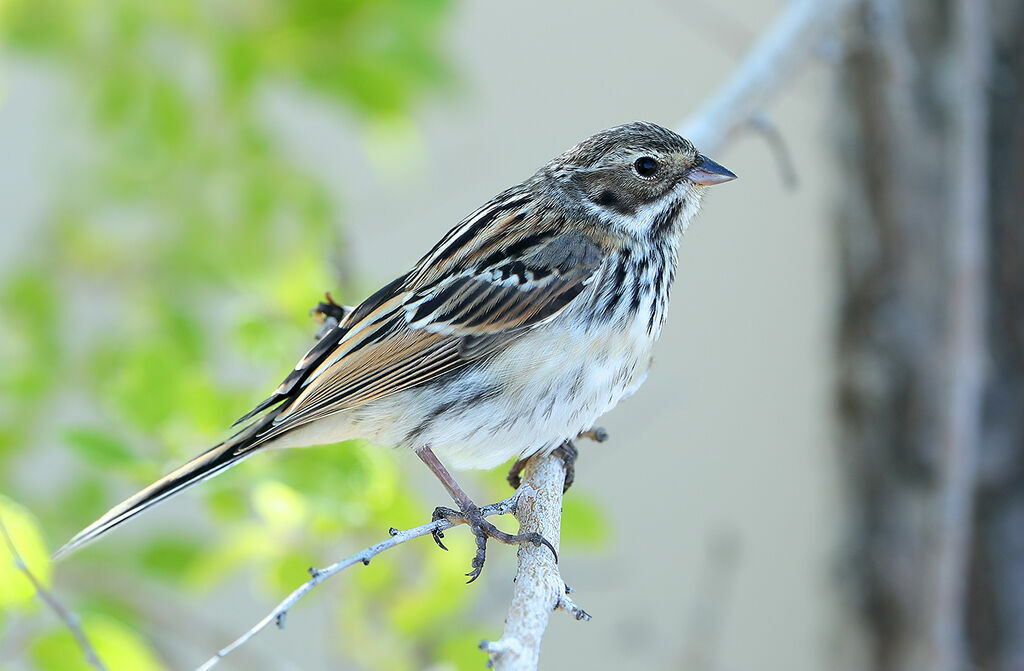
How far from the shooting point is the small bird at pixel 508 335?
178cm

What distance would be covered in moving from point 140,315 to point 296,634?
2.64 m

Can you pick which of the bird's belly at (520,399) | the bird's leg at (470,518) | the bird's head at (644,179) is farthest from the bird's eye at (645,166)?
the bird's leg at (470,518)

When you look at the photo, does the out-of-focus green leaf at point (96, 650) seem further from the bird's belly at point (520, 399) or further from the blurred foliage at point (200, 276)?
the bird's belly at point (520, 399)

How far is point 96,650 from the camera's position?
62.5 inches

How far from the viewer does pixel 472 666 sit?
6.29ft

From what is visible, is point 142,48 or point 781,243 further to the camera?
point 781,243

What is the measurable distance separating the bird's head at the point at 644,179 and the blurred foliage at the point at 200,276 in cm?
59

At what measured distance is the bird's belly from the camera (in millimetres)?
1774

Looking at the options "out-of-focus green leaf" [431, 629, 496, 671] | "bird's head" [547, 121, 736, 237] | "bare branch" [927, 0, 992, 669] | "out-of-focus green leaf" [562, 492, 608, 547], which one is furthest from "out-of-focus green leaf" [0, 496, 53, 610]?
"bare branch" [927, 0, 992, 669]

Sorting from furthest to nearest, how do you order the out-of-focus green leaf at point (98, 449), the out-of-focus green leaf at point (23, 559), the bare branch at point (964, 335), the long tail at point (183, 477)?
the bare branch at point (964, 335) → the out-of-focus green leaf at point (98, 449) → the long tail at point (183, 477) → the out-of-focus green leaf at point (23, 559)

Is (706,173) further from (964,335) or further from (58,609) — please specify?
(58,609)

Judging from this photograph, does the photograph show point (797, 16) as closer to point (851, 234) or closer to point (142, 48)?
point (851, 234)

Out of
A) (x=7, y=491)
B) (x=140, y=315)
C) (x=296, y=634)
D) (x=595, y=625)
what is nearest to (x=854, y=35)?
(x=140, y=315)

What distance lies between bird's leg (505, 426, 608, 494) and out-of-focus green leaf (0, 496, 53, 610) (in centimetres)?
82
